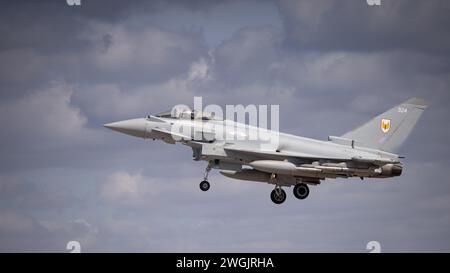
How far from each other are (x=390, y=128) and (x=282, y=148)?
6.15 meters

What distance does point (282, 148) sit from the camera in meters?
51.2

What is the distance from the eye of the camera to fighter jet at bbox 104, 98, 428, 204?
165 ft

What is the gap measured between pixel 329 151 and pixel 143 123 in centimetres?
1009

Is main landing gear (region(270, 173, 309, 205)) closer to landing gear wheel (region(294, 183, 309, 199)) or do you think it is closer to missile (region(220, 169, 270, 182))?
landing gear wheel (region(294, 183, 309, 199))

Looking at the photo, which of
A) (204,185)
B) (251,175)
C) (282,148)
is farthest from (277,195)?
(204,185)

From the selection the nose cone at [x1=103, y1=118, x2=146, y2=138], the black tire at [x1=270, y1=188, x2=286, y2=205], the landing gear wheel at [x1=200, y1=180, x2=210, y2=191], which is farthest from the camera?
the black tire at [x1=270, y1=188, x2=286, y2=205]

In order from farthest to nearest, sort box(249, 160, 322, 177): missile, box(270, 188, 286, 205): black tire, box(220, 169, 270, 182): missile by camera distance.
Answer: box(270, 188, 286, 205): black tire, box(220, 169, 270, 182): missile, box(249, 160, 322, 177): missile

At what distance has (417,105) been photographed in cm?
5262

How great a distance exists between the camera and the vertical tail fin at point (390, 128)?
5197 centimetres

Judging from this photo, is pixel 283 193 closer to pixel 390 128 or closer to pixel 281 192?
pixel 281 192

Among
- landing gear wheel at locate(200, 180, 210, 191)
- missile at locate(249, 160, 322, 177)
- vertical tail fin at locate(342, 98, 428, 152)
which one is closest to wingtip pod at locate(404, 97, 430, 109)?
vertical tail fin at locate(342, 98, 428, 152)
